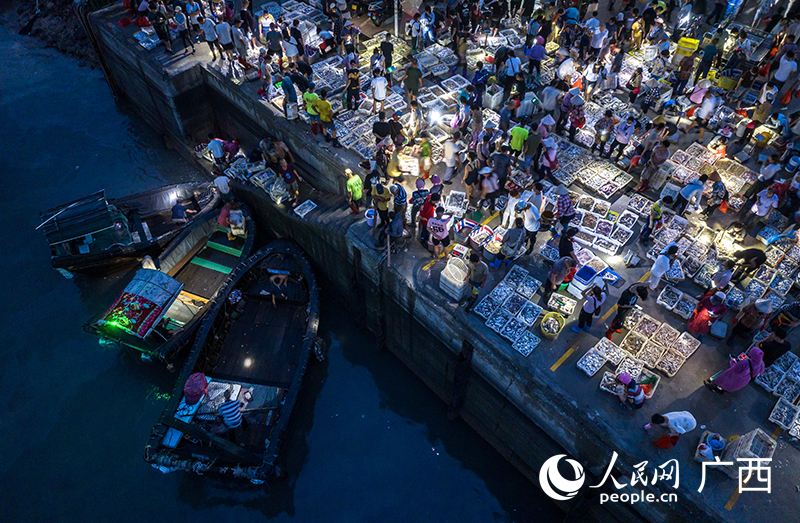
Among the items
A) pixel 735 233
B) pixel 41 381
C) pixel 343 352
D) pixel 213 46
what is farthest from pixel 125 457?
pixel 735 233

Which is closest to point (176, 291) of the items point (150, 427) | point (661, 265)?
point (150, 427)

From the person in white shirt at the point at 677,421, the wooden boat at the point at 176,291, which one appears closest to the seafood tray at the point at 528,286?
the person in white shirt at the point at 677,421

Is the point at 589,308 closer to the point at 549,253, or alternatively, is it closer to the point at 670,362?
the point at 670,362

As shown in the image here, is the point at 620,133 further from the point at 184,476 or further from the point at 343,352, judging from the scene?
the point at 184,476

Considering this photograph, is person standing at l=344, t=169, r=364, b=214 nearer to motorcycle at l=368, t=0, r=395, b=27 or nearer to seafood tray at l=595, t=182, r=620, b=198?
seafood tray at l=595, t=182, r=620, b=198

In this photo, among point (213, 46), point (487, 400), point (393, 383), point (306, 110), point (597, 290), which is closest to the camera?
point (597, 290)

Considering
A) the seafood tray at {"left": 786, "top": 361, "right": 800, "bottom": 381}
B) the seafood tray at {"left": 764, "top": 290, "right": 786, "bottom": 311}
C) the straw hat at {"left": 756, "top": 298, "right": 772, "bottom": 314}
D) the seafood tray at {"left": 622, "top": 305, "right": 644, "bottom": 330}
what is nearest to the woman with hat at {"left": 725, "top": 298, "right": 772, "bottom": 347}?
the straw hat at {"left": 756, "top": 298, "right": 772, "bottom": 314}
